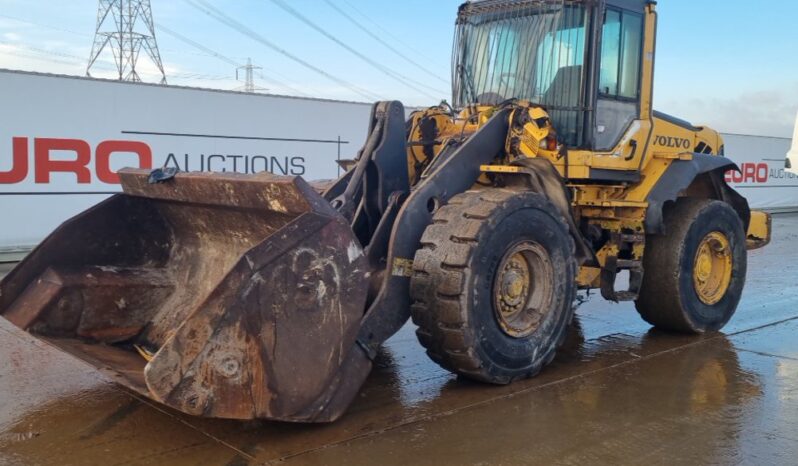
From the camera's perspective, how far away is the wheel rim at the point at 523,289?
5008mm

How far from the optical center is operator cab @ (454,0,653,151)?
6.08m

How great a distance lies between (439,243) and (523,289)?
89 centimetres

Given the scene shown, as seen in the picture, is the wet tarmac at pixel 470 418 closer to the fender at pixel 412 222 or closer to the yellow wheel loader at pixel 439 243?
the yellow wheel loader at pixel 439 243

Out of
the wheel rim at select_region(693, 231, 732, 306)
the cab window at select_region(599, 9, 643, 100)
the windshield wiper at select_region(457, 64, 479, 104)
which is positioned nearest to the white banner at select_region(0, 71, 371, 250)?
the windshield wiper at select_region(457, 64, 479, 104)

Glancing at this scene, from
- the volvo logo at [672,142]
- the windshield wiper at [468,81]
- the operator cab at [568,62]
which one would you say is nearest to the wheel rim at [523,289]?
the operator cab at [568,62]

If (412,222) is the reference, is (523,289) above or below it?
below

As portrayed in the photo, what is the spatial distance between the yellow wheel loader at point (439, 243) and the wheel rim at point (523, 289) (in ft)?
0.05

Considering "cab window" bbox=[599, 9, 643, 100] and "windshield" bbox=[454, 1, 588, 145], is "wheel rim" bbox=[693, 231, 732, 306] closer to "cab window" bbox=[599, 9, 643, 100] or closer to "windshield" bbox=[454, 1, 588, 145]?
"cab window" bbox=[599, 9, 643, 100]

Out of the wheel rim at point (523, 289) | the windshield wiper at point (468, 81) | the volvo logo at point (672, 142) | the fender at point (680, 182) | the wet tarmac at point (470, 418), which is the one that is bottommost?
the wet tarmac at point (470, 418)

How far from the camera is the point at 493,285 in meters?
4.85

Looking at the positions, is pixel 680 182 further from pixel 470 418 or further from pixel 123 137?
pixel 123 137

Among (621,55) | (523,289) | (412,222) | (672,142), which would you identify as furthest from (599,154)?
(412,222)

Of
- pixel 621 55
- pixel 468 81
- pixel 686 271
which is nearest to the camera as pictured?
pixel 621 55

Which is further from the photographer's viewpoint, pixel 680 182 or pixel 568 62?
pixel 680 182
